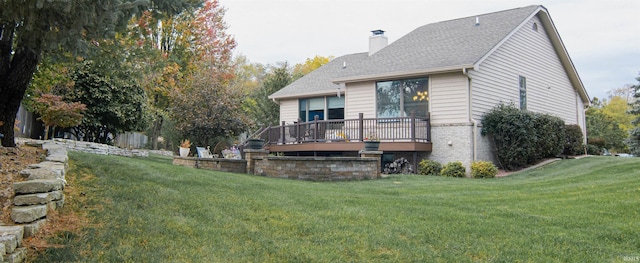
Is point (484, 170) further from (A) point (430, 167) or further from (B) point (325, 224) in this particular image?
(B) point (325, 224)

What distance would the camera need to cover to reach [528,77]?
1650 cm

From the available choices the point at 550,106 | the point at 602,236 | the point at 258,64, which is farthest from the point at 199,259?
the point at 258,64

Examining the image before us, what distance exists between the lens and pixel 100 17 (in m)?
5.00

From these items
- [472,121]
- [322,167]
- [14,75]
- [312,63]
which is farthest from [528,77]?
[312,63]

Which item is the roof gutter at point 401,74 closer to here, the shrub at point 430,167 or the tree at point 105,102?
the shrub at point 430,167

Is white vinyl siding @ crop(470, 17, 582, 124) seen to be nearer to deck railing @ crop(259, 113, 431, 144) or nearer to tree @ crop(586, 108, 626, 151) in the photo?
deck railing @ crop(259, 113, 431, 144)

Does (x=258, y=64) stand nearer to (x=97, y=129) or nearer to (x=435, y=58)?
(x=97, y=129)

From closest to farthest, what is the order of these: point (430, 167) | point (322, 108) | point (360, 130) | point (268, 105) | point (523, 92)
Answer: point (430, 167) → point (360, 130) → point (523, 92) → point (322, 108) → point (268, 105)

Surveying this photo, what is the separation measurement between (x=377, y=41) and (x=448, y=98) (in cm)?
629

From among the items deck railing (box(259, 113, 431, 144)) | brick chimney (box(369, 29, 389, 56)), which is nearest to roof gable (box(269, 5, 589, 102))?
brick chimney (box(369, 29, 389, 56))

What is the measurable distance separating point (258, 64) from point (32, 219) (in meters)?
44.9

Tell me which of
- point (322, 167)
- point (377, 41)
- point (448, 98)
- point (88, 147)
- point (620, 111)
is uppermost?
point (377, 41)

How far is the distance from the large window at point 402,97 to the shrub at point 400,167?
1630 millimetres

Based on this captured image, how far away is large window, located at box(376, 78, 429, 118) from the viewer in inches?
568
